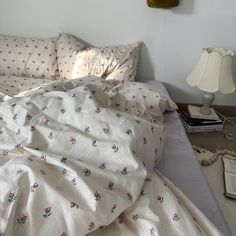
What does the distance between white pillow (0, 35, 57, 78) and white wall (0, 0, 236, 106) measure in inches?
5.9

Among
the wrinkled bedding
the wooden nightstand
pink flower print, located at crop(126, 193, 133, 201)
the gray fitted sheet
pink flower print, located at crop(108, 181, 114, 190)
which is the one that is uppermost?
pink flower print, located at crop(108, 181, 114, 190)

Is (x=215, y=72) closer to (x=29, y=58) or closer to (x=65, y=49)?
(x=65, y=49)

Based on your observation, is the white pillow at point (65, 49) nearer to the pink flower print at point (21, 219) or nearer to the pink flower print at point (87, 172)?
the pink flower print at point (87, 172)

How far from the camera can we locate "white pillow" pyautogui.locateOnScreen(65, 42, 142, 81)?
1927 millimetres

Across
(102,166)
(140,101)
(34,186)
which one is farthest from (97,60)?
(34,186)

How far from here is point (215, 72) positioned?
5.74ft

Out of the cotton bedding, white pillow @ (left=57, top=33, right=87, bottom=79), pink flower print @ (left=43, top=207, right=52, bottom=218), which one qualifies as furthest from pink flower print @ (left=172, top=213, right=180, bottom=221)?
white pillow @ (left=57, top=33, right=87, bottom=79)

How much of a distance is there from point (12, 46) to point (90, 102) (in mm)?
1278

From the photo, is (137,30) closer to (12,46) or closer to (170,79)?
(170,79)

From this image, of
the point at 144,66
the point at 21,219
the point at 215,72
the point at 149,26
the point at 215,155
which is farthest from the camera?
the point at 144,66

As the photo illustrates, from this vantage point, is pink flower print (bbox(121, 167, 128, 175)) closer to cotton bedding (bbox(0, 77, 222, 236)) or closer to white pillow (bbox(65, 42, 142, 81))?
cotton bedding (bbox(0, 77, 222, 236))

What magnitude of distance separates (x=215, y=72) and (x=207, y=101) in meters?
0.25

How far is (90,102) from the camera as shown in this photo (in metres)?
1.08

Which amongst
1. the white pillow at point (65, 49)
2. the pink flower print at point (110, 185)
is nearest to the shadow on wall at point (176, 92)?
the white pillow at point (65, 49)
